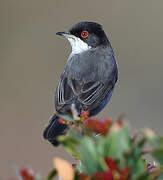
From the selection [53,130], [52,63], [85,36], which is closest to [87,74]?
[85,36]

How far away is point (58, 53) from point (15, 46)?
0.91m

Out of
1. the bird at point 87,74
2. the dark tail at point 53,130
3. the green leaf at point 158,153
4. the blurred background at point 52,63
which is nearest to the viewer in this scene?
the green leaf at point 158,153

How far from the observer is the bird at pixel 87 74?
16.9ft

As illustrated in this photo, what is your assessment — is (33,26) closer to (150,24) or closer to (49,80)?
(49,80)

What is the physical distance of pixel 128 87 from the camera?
8750 millimetres

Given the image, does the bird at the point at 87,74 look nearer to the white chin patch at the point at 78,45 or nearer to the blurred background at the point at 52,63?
the white chin patch at the point at 78,45

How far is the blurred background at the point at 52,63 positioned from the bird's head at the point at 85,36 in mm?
1682

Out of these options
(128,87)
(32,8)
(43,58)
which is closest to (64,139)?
(128,87)

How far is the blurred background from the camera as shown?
750 centimetres

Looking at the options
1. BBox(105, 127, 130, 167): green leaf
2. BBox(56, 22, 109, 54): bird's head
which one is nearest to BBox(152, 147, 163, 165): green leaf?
BBox(105, 127, 130, 167): green leaf

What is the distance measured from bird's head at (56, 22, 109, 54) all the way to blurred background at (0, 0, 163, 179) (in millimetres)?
1682

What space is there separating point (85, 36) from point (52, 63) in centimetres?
364

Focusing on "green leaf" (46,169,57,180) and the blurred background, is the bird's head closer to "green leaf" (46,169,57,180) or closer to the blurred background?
the blurred background

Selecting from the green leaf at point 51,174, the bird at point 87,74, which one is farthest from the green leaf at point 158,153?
the bird at point 87,74
